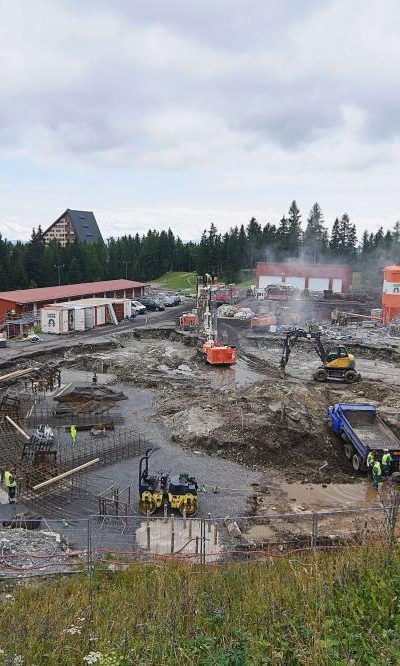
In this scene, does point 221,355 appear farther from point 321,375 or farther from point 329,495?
point 329,495

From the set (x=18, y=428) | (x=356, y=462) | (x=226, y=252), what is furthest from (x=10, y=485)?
(x=226, y=252)

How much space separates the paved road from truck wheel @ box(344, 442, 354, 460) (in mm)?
20806

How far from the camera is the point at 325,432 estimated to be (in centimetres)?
2077

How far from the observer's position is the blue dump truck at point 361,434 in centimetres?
1697

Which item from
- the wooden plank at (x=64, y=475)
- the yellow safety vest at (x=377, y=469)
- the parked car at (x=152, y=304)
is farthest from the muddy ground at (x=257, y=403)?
the parked car at (x=152, y=304)

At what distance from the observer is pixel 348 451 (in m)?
18.6

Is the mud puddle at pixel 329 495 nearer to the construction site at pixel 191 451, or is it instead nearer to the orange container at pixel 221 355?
the construction site at pixel 191 451

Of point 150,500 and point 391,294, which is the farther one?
point 391,294

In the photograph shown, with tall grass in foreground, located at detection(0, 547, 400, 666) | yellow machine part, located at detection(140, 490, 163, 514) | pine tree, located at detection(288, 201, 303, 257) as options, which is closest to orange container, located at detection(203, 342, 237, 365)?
yellow machine part, located at detection(140, 490, 163, 514)

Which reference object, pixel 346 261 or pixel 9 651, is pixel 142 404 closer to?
pixel 9 651

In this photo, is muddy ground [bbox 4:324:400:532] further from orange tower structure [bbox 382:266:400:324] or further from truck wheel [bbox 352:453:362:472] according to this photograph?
orange tower structure [bbox 382:266:400:324]

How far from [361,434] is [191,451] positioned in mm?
5865

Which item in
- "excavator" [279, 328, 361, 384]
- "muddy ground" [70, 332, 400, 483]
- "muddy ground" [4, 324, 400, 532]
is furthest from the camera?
"excavator" [279, 328, 361, 384]

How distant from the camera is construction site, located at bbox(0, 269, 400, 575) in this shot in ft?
41.9
